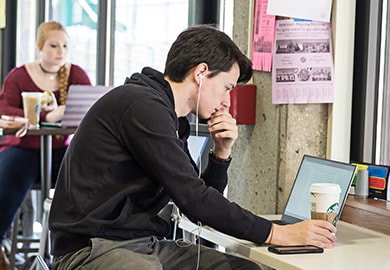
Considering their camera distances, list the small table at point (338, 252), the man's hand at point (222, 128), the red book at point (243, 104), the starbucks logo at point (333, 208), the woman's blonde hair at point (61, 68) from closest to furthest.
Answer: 1. the small table at point (338, 252)
2. the starbucks logo at point (333, 208)
3. the man's hand at point (222, 128)
4. the red book at point (243, 104)
5. the woman's blonde hair at point (61, 68)

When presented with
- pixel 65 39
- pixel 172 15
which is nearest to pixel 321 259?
pixel 172 15

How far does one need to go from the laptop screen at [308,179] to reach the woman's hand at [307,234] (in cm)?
18

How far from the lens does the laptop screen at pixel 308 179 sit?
7.70 ft

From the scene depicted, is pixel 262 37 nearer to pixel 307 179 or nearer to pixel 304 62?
pixel 304 62

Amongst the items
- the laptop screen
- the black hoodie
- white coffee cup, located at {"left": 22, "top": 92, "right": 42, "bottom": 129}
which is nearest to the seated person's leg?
the black hoodie

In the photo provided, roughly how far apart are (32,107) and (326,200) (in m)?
2.45

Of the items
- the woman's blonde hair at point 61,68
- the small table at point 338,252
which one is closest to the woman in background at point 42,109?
the woman's blonde hair at point 61,68

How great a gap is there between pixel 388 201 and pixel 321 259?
623mm

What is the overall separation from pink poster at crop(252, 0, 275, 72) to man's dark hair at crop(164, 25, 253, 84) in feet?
1.41

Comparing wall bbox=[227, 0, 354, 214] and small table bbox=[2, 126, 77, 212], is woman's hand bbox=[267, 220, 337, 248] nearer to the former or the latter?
wall bbox=[227, 0, 354, 214]

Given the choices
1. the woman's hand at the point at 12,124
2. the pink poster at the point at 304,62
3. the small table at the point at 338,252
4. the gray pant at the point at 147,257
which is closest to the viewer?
the small table at the point at 338,252

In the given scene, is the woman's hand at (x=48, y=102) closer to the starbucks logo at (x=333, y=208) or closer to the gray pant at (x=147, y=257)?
the gray pant at (x=147, y=257)

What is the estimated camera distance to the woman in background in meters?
4.40

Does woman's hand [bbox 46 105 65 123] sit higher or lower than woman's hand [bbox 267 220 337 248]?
higher
